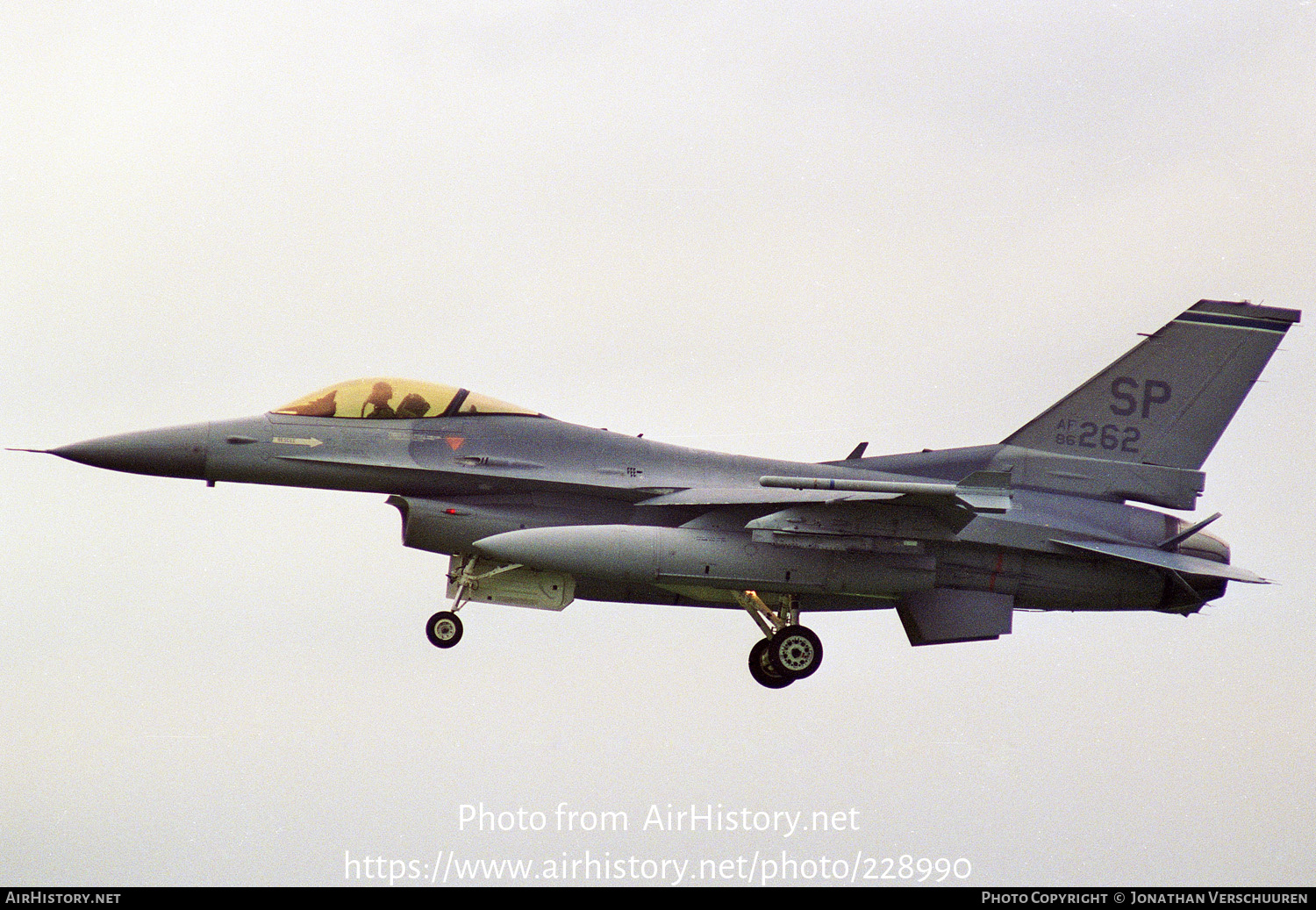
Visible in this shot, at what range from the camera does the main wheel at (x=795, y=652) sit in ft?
61.3

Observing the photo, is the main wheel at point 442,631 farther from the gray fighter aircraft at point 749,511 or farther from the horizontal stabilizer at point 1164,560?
the horizontal stabilizer at point 1164,560

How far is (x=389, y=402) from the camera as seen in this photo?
18.5 m

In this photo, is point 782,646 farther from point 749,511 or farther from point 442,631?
point 442,631

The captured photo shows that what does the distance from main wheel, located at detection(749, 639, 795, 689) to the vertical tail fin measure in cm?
400

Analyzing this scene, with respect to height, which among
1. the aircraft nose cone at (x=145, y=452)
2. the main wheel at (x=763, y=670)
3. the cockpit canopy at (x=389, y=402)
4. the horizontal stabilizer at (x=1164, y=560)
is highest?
the cockpit canopy at (x=389, y=402)

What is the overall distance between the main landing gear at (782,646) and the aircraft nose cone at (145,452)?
6.40 meters

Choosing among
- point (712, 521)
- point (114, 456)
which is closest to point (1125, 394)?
point (712, 521)

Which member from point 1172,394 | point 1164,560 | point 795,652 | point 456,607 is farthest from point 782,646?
point 1172,394

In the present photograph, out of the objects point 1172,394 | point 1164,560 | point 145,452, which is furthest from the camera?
point 1172,394

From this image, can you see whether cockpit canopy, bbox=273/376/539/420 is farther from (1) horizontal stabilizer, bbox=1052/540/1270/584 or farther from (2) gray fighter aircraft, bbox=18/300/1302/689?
(1) horizontal stabilizer, bbox=1052/540/1270/584

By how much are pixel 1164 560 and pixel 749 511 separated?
4.90m

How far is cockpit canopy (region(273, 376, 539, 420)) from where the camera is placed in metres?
18.4

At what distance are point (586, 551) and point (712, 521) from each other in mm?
1577

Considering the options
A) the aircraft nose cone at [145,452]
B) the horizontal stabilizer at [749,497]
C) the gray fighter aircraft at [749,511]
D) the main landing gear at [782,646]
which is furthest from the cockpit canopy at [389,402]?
the main landing gear at [782,646]
